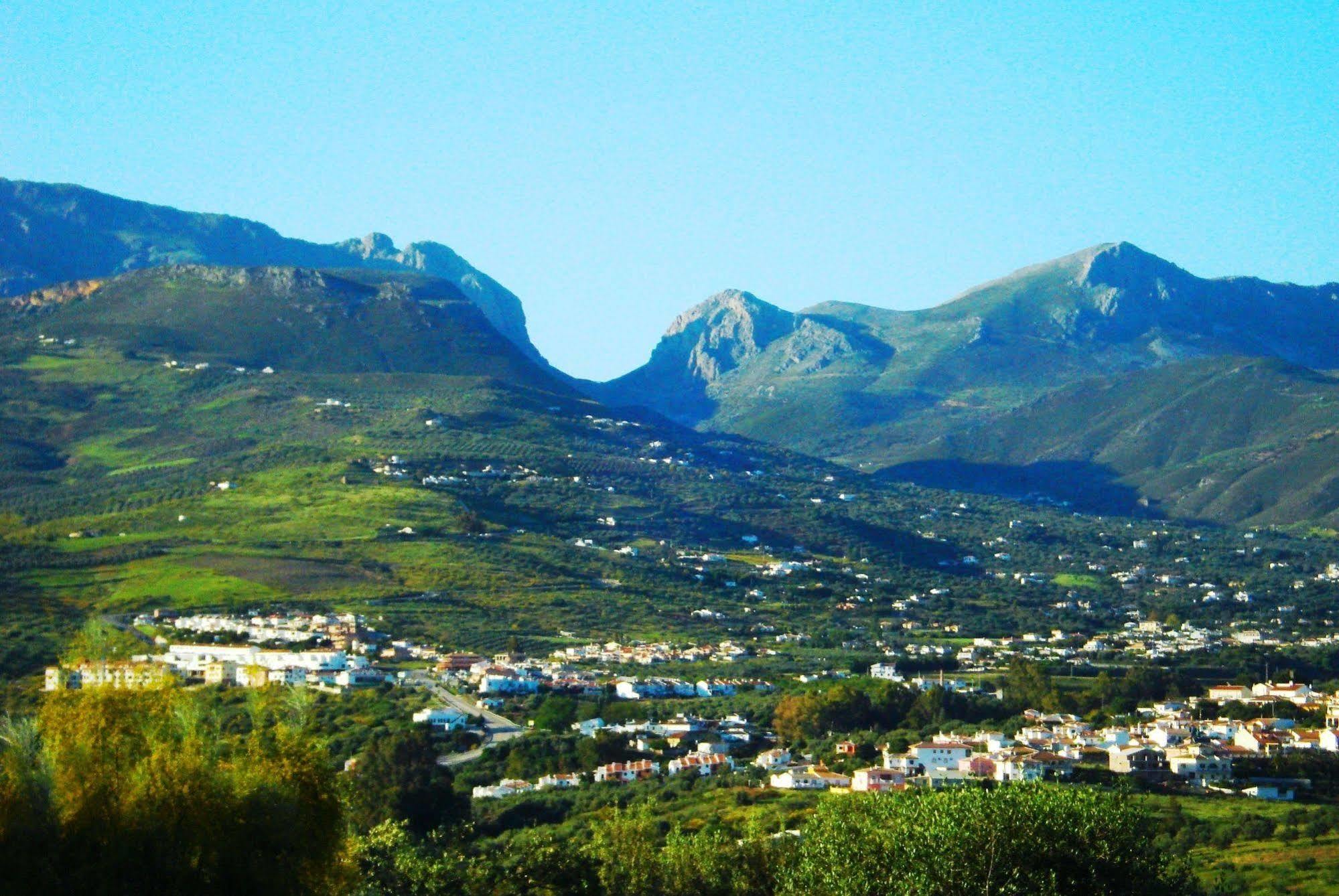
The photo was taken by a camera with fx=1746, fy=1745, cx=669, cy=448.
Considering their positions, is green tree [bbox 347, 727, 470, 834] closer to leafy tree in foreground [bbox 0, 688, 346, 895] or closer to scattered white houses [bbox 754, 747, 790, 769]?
scattered white houses [bbox 754, 747, 790, 769]

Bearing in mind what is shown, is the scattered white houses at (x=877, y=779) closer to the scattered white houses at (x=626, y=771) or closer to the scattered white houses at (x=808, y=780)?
the scattered white houses at (x=808, y=780)

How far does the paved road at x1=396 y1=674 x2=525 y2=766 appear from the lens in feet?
219

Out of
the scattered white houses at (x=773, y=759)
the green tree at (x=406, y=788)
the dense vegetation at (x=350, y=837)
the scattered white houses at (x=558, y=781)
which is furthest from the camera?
the scattered white houses at (x=773, y=759)

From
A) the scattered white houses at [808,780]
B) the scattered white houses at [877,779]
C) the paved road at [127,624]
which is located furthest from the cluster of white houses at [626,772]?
the paved road at [127,624]

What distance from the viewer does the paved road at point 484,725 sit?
66.9 meters

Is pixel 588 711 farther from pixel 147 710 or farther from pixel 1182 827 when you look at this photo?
pixel 147 710

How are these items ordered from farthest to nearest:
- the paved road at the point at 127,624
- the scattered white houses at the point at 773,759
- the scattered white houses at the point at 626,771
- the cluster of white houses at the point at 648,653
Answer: the cluster of white houses at the point at 648,653 < the paved road at the point at 127,624 < the scattered white houses at the point at 773,759 < the scattered white houses at the point at 626,771

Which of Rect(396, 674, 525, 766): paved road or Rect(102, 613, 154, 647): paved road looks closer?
Rect(396, 674, 525, 766): paved road

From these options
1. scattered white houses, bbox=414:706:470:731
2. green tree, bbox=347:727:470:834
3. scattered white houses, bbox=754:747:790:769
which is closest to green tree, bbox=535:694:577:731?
scattered white houses, bbox=414:706:470:731

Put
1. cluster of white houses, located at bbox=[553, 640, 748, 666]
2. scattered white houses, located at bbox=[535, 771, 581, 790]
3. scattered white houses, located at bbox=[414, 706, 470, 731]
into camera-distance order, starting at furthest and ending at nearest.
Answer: cluster of white houses, located at bbox=[553, 640, 748, 666] → scattered white houses, located at bbox=[414, 706, 470, 731] → scattered white houses, located at bbox=[535, 771, 581, 790]

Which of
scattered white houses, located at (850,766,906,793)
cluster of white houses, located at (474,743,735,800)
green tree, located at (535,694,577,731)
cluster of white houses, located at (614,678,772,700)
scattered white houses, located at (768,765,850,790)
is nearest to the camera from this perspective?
scattered white houses, located at (850,766,906,793)

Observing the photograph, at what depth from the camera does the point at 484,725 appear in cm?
7319

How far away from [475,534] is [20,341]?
83220 millimetres

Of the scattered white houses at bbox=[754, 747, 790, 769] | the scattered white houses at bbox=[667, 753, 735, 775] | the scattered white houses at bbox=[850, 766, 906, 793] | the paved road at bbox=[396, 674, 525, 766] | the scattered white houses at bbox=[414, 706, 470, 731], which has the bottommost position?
the paved road at bbox=[396, 674, 525, 766]
